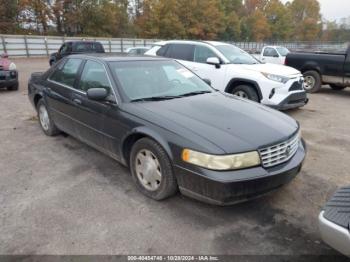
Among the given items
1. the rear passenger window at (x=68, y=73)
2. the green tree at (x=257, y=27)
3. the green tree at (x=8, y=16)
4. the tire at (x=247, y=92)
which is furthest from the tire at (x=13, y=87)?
the green tree at (x=257, y=27)

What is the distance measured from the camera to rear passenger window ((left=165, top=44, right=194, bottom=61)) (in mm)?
8221

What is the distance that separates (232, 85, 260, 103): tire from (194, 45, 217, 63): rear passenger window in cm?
112

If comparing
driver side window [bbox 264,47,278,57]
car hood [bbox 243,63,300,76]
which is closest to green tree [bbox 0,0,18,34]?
driver side window [bbox 264,47,278,57]

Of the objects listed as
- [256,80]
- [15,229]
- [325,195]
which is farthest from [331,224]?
[256,80]

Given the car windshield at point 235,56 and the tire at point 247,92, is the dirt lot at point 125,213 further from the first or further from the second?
the car windshield at point 235,56

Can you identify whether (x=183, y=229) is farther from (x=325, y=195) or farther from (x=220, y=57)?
(x=220, y=57)

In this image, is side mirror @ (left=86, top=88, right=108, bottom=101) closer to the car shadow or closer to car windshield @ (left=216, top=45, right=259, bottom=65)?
car windshield @ (left=216, top=45, right=259, bottom=65)

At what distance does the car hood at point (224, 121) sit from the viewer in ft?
9.48

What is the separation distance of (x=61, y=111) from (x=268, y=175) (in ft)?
10.9

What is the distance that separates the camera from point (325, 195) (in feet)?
11.7

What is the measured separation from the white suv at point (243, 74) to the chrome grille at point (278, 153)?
3.65 m

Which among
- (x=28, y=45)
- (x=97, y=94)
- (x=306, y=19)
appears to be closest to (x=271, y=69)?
(x=97, y=94)

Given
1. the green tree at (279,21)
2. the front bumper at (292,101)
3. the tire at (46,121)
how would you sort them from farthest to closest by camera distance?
the green tree at (279,21) → the front bumper at (292,101) → the tire at (46,121)

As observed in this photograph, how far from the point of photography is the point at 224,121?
3.22 meters
